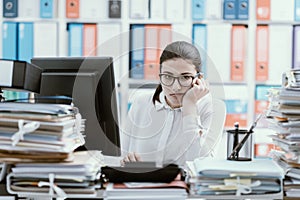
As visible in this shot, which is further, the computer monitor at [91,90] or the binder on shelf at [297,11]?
the binder on shelf at [297,11]

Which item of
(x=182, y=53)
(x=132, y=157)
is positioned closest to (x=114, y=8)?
(x=182, y=53)

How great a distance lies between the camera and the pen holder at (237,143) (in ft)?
4.90

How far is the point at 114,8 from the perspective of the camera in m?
3.67

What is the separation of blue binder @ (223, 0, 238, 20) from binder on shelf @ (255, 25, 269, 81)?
0.60 ft

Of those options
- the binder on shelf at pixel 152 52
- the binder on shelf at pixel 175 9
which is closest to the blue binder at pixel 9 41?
the binder on shelf at pixel 175 9

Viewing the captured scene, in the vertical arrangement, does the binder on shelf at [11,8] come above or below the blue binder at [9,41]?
above

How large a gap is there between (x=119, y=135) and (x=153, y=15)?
1934 millimetres

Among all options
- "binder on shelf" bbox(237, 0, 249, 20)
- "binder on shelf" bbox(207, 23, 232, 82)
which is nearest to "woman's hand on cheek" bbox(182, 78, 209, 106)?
"binder on shelf" bbox(207, 23, 232, 82)

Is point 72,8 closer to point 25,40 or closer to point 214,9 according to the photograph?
point 25,40

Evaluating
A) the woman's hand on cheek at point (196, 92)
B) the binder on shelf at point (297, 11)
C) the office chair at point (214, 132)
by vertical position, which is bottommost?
the office chair at point (214, 132)

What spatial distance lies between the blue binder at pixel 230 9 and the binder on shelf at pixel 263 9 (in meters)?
0.15

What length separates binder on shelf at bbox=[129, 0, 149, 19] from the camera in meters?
3.70

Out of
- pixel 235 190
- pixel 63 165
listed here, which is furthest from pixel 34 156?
pixel 235 190

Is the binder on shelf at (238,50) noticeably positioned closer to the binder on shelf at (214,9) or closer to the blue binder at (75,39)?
the binder on shelf at (214,9)
